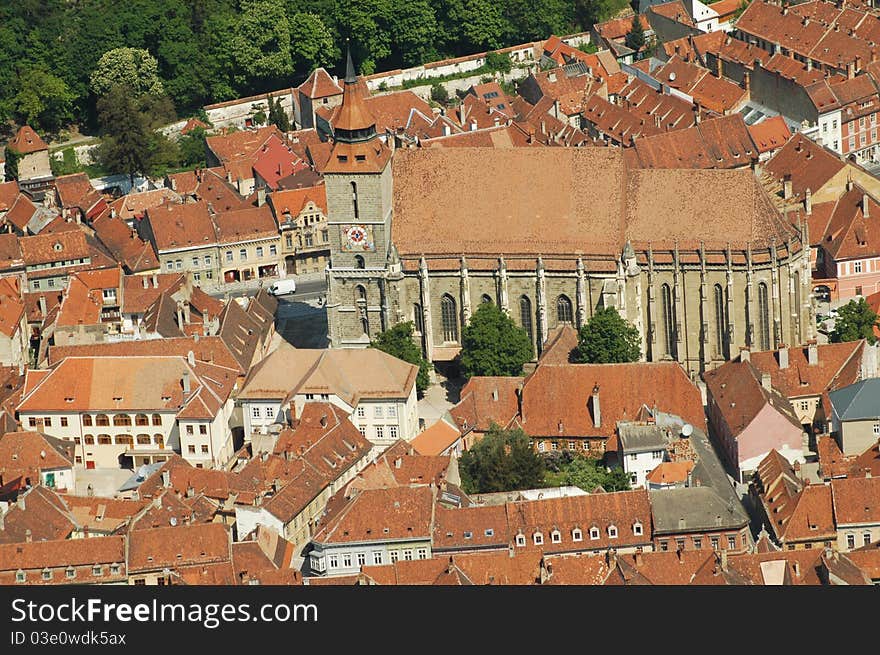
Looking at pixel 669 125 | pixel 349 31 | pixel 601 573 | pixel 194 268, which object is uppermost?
pixel 349 31

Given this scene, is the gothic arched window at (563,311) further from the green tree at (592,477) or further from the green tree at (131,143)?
the green tree at (131,143)

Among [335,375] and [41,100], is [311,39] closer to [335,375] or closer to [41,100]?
[41,100]


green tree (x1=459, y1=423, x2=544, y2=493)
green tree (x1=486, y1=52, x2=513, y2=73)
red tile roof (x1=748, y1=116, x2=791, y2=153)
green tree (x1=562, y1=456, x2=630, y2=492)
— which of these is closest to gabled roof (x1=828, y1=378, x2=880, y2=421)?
green tree (x1=562, y1=456, x2=630, y2=492)

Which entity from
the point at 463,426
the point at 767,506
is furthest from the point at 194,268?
the point at 767,506

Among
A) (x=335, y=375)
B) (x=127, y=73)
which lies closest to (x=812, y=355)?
(x=335, y=375)

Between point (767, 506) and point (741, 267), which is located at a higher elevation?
point (741, 267)
